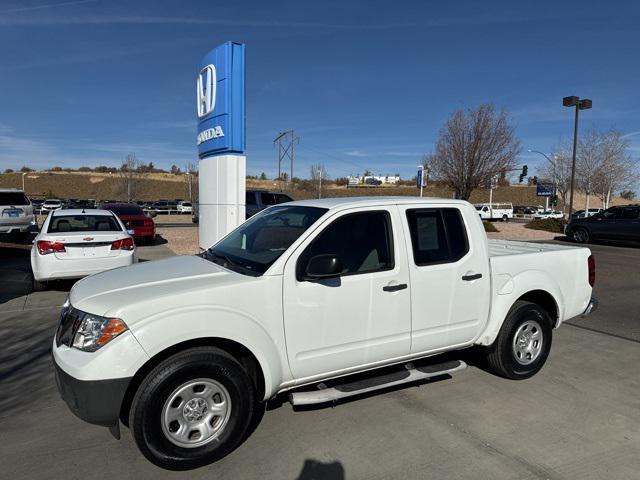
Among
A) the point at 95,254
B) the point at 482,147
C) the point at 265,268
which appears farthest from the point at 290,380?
the point at 482,147

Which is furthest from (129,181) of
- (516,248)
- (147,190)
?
(516,248)

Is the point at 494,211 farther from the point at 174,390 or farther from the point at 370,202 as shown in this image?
the point at 174,390

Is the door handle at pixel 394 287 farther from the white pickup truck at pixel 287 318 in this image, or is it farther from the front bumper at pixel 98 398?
the front bumper at pixel 98 398

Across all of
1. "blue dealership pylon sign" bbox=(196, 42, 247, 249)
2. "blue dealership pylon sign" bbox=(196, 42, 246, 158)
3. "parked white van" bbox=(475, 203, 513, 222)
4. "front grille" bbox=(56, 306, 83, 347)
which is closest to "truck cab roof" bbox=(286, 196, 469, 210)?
"front grille" bbox=(56, 306, 83, 347)

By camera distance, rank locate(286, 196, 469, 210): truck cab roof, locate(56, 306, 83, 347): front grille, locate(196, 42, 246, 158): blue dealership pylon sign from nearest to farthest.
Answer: locate(56, 306, 83, 347): front grille < locate(286, 196, 469, 210): truck cab roof < locate(196, 42, 246, 158): blue dealership pylon sign

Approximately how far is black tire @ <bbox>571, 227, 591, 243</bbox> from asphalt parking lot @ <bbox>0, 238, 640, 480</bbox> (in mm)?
16846

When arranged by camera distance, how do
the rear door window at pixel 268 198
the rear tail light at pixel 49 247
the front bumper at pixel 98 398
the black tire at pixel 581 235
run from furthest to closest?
the black tire at pixel 581 235, the rear door window at pixel 268 198, the rear tail light at pixel 49 247, the front bumper at pixel 98 398

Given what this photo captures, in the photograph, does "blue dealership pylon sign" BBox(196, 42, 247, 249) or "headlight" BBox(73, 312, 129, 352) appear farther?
"blue dealership pylon sign" BBox(196, 42, 247, 249)

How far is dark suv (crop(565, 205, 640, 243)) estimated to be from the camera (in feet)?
60.6

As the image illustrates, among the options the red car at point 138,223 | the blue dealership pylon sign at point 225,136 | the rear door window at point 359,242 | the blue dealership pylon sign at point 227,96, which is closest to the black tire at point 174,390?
the rear door window at point 359,242

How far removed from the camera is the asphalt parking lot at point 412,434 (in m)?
3.12

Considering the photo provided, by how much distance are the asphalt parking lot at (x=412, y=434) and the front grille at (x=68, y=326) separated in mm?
818

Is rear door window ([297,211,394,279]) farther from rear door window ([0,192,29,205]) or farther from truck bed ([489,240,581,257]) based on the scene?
rear door window ([0,192,29,205])

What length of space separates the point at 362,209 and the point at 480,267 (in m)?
1.28
